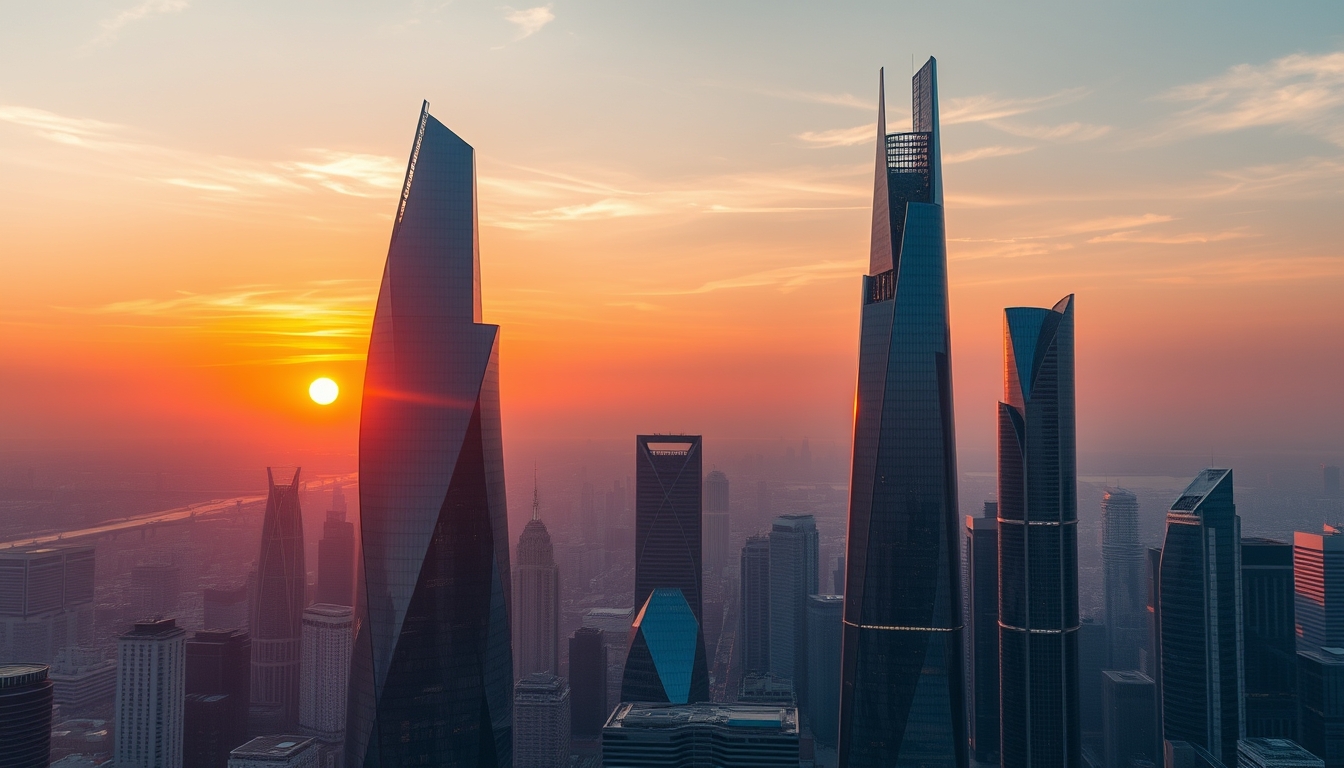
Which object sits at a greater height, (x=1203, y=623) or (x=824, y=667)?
(x=1203, y=623)

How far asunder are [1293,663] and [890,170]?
2870 inches

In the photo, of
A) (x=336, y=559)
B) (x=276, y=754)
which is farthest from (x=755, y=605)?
(x=276, y=754)

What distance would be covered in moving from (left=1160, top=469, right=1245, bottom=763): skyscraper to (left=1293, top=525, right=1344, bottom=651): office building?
57.0 ft

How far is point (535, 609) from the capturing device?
529 feet

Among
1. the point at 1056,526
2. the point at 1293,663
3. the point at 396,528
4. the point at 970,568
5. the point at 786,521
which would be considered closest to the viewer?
→ the point at 396,528

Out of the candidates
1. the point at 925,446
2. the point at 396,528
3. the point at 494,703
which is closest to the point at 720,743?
the point at 494,703

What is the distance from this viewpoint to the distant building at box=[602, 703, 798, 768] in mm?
72125

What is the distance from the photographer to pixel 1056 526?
85438mm

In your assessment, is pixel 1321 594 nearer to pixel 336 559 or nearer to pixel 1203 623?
pixel 1203 623

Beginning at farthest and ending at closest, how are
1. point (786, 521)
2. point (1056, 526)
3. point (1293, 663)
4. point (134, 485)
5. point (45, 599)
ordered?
point (134, 485) < point (786, 521) < point (45, 599) < point (1293, 663) < point (1056, 526)

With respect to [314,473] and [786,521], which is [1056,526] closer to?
[786,521]

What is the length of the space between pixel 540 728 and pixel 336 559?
7070cm

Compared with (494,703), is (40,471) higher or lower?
higher

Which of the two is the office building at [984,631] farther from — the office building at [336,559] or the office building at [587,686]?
the office building at [336,559]
